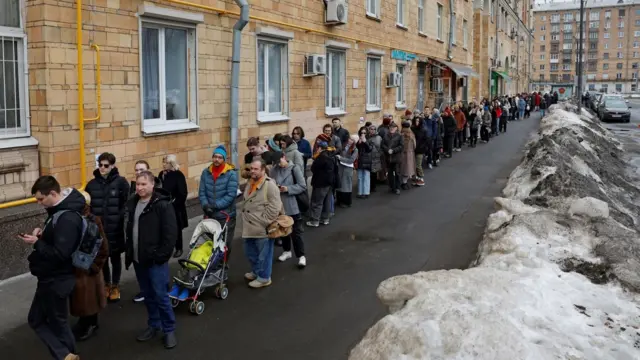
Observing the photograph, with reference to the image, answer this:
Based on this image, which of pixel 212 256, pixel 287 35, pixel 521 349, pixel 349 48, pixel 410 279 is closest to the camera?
pixel 521 349

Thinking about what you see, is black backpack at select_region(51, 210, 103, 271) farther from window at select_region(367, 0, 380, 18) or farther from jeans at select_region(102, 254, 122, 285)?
window at select_region(367, 0, 380, 18)

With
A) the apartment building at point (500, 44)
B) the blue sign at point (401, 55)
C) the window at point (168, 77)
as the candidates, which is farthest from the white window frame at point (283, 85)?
the apartment building at point (500, 44)

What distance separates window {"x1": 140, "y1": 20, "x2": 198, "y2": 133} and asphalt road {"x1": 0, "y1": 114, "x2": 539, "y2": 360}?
2745 mm

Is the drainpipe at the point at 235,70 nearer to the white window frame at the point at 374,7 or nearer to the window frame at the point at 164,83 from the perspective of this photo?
the window frame at the point at 164,83

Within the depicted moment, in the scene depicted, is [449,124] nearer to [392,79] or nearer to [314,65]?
[392,79]

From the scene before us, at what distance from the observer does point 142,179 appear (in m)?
5.36

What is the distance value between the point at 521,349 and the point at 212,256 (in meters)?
3.64

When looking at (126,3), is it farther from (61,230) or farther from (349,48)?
(349,48)

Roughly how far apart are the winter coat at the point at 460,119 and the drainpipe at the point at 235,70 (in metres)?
11.6

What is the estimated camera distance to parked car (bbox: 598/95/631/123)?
129 feet

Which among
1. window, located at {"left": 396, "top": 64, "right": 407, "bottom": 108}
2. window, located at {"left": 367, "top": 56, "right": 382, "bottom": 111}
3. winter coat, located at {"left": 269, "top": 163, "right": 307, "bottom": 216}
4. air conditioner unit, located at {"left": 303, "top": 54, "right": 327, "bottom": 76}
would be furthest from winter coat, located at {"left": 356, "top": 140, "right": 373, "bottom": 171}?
window, located at {"left": 396, "top": 64, "right": 407, "bottom": 108}

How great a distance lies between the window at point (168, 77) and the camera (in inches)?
366

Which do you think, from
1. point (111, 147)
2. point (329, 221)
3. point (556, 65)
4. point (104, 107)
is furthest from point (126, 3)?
point (556, 65)

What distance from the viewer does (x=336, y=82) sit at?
15969mm
